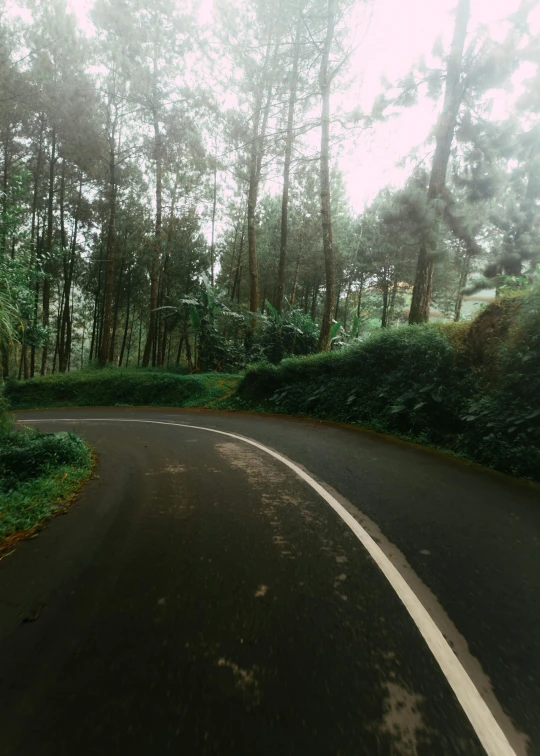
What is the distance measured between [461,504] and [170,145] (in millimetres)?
22730

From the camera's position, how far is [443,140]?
12.7 m

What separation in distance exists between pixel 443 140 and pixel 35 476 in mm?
13813

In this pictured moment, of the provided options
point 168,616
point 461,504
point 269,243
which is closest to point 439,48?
point 461,504

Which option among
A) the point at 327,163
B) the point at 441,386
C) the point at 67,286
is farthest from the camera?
the point at 67,286

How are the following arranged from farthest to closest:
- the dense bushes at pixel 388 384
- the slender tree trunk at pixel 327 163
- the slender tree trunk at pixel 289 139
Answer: the slender tree trunk at pixel 289 139
the slender tree trunk at pixel 327 163
the dense bushes at pixel 388 384

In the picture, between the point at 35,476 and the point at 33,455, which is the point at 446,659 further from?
the point at 33,455

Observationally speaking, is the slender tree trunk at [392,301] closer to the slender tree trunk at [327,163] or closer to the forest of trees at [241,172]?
the forest of trees at [241,172]

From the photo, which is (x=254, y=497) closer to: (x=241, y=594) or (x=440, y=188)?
(x=241, y=594)

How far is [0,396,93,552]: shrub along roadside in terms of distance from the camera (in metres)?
4.68

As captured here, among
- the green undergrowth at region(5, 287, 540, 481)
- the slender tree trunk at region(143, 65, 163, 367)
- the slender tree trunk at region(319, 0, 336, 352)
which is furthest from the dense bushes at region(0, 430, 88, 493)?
the slender tree trunk at region(143, 65, 163, 367)

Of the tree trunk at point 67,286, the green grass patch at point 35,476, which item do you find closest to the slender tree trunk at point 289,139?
the tree trunk at point 67,286

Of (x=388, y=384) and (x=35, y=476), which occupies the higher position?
(x=388, y=384)

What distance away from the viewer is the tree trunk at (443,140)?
12.3 m

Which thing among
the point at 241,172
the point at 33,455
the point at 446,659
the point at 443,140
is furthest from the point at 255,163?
the point at 446,659
